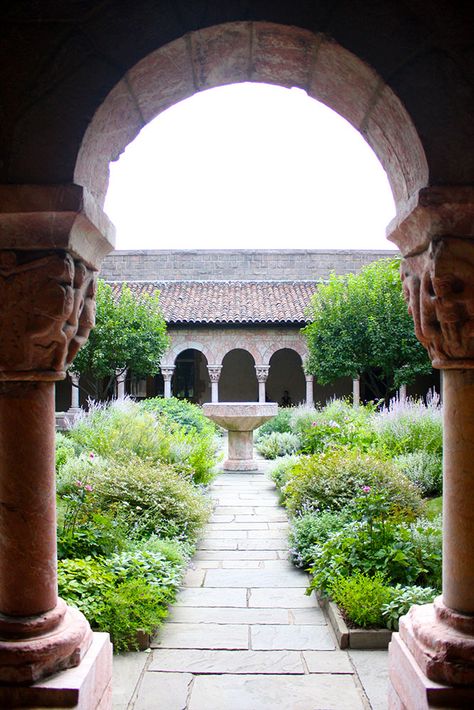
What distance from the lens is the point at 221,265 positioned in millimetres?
22766

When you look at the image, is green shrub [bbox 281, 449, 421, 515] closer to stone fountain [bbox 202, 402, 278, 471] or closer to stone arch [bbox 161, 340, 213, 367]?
stone fountain [bbox 202, 402, 278, 471]

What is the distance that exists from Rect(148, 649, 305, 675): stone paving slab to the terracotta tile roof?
15842 mm

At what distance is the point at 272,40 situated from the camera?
246cm

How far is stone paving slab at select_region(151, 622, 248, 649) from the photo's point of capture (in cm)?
Answer: 362

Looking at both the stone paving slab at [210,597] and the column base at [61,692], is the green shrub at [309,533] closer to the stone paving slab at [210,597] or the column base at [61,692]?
the stone paving slab at [210,597]

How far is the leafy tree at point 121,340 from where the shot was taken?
15211 mm

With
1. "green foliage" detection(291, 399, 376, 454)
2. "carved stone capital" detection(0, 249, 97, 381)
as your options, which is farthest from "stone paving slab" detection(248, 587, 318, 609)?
"green foliage" detection(291, 399, 376, 454)

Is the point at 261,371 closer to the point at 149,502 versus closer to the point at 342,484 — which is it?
the point at 342,484

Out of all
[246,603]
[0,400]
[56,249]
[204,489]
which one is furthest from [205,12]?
[204,489]

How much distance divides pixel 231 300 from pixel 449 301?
18608mm

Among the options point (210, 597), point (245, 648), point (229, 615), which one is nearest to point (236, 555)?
point (210, 597)

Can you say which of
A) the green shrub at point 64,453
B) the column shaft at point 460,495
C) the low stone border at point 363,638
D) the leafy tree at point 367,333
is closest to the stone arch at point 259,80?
the column shaft at point 460,495

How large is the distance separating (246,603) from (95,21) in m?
3.69

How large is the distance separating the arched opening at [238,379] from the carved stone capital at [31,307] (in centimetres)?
2061
